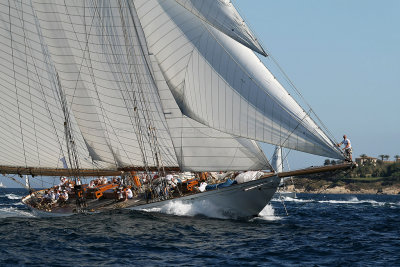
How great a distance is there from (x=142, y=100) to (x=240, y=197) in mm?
8480

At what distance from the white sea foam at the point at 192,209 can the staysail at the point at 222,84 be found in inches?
217

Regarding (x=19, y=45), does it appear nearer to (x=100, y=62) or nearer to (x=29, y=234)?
(x=100, y=62)

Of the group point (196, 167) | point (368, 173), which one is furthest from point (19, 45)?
point (368, 173)

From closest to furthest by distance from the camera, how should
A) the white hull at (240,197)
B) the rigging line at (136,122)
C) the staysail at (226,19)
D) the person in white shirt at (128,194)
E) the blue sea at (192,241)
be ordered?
the blue sea at (192,241) → the staysail at (226,19) → the white hull at (240,197) → the rigging line at (136,122) → the person in white shirt at (128,194)

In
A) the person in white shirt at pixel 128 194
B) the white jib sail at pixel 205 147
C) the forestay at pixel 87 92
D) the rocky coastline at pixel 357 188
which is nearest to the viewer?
the white jib sail at pixel 205 147

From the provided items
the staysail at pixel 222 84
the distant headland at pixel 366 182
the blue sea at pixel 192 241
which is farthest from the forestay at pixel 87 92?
the distant headland at pixel 366 182

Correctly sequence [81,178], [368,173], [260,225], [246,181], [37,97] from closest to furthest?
1. [260,225]
2. [246,181]
3. [37,97]
4. [81,178]
5. [368,173]

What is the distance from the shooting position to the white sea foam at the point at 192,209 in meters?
→ 32.7

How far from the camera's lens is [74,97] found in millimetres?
38156

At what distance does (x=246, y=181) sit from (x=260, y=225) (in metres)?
2.95

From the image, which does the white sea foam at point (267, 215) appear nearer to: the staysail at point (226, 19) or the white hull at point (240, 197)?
the white hull at point (240, 197)

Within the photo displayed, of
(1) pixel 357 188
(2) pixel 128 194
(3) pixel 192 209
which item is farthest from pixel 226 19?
(1) pixel 357 188

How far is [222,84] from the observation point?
28.4m

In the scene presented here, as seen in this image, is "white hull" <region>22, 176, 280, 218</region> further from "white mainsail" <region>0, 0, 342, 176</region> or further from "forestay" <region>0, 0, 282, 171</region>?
"forestay" <region>0, 0, 282, 171</region>
